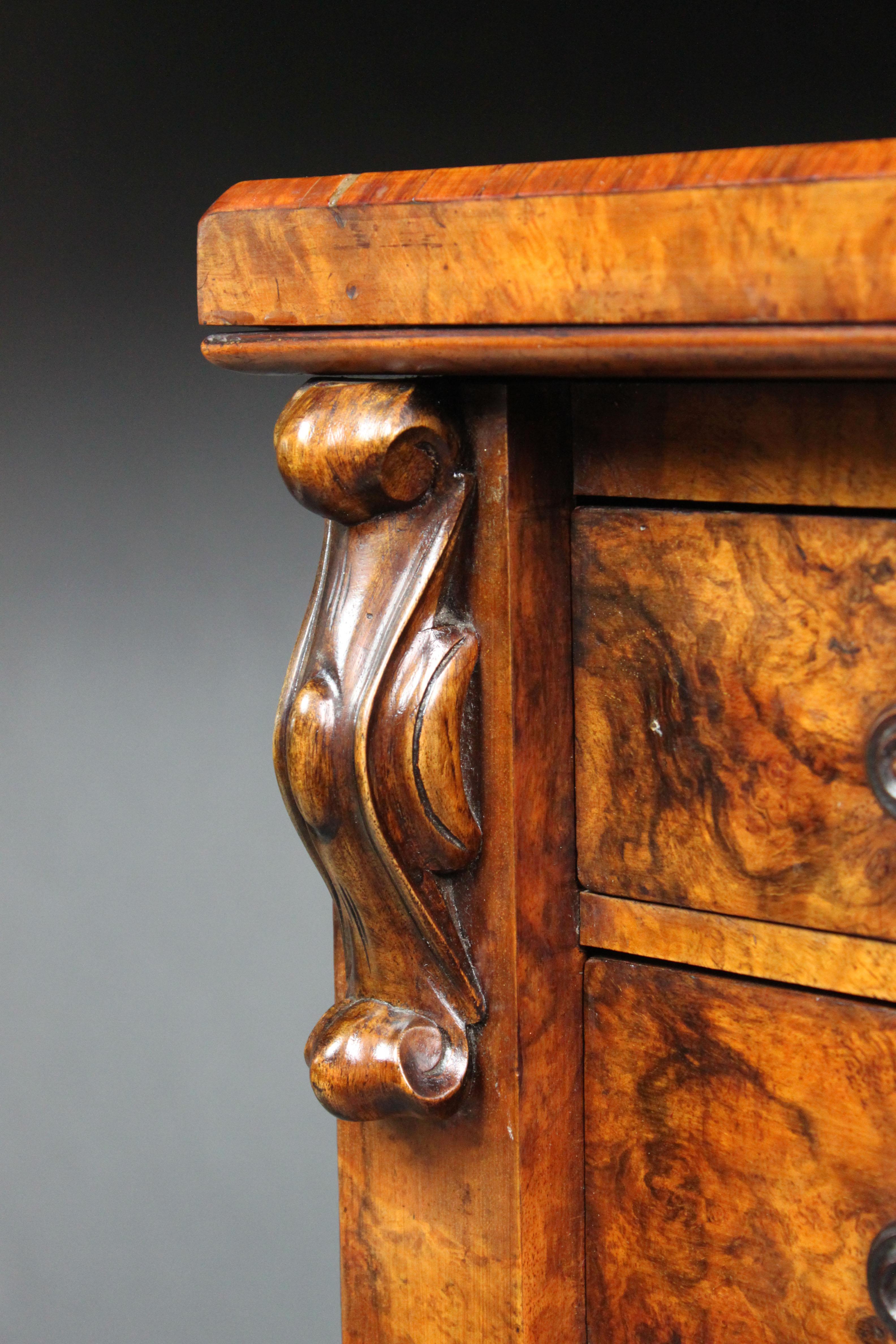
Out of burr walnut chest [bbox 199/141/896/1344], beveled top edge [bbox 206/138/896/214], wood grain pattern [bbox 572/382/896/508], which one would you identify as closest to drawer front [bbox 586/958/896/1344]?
burr walnut chest [bbox 199/141/896/1344]

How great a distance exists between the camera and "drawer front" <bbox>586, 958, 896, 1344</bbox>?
1.82 feet

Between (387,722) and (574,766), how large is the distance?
9 cm

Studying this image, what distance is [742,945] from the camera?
0.57 meters

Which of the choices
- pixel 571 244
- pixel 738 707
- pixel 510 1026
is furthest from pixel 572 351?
pixel 510 1026

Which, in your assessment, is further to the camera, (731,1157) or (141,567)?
(141,567)

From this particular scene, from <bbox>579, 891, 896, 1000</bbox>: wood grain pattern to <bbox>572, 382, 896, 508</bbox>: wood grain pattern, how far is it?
6.2 inches

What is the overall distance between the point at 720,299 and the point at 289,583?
→ 3.47 feet

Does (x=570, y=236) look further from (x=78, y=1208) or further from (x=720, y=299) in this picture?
(x=78, y=1208)

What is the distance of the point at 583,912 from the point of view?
2.00 feet

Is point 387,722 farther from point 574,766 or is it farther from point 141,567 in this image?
point 141,567

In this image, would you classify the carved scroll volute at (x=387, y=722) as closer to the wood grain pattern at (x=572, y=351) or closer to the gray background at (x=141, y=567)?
the wood grain pattern at (x=572, y=351)

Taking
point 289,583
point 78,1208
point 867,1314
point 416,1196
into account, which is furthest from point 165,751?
point 867,1314

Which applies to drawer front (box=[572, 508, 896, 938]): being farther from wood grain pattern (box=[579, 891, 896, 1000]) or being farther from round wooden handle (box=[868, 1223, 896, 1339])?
round wooden handle (box=[868, 1223, 896, 1339])

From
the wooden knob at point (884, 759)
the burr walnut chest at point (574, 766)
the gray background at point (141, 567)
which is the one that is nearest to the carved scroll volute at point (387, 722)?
the burr walnut chest at point (574, 766)
